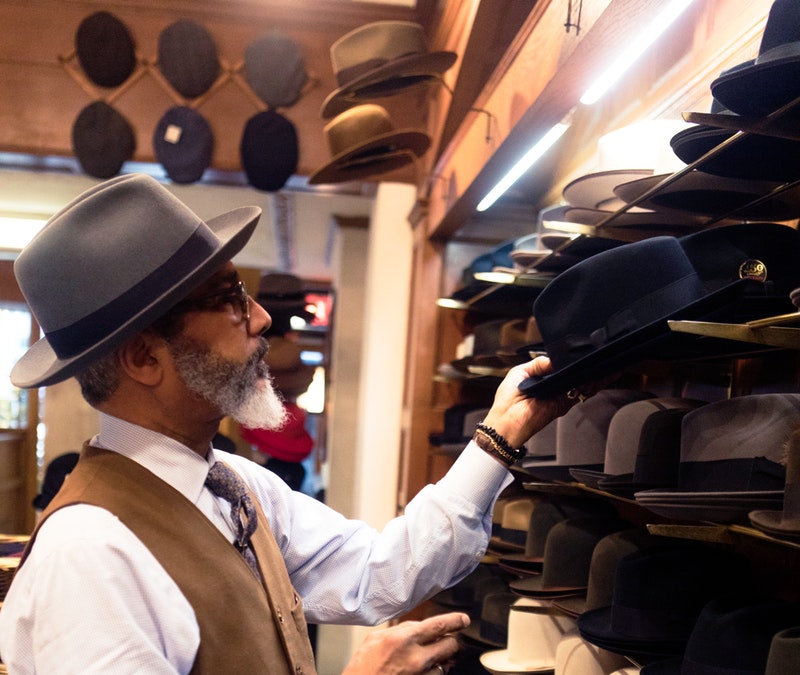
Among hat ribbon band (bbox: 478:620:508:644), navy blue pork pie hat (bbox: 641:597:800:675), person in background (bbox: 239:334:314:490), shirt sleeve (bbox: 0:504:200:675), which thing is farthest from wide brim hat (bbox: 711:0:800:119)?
person in background (bbox: 239:334:314:490)

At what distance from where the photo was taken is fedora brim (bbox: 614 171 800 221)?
1829mm

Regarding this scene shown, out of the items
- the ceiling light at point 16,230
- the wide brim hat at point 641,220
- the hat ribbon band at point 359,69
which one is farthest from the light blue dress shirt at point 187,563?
the ceiling light at point 16,230

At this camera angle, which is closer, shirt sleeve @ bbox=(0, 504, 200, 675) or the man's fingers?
shirt sleeve @ bbox=(0, 504, 200, 675)

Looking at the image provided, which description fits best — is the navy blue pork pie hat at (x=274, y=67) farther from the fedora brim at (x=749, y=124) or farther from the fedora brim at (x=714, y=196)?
the fedora brim at (x=749, y=124)

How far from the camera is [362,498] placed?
5234 mm

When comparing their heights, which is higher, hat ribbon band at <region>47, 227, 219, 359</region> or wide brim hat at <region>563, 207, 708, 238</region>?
wide brim hat at <region>563, 207, 708, 238</region>

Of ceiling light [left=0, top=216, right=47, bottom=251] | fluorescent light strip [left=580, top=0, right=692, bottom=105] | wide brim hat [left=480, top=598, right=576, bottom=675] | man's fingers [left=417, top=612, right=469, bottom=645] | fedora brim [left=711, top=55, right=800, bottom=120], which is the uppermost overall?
ceiling light [left=0, top=216, right=47, bottom=251]

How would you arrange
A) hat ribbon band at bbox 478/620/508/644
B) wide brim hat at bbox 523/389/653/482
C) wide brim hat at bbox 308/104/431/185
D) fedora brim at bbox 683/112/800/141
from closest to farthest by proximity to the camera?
1. fedora brim at bbox 683/112/800/141
2. wide brim hat at bbox 523/389/653/482
3. hat ribbon band at bbox 478/620/508/644
4. wide brim hat at bbox 308/104/431/185

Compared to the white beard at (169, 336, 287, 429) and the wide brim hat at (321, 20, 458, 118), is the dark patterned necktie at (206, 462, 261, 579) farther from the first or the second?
the wide brim hat at (321, 20, 458, 118)

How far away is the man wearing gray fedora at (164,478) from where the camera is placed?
4.48 feet

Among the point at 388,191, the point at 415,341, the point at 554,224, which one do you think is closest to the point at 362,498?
the point at 415,341

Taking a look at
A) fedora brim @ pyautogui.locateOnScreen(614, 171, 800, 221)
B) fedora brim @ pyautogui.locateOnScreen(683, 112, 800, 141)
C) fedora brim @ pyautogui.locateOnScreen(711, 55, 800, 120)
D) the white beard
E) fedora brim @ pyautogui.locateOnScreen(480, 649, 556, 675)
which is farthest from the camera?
fedora brim @ pyautogui.locateOnScreen(480, 649, 556, 675)

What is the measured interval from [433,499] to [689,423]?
1.80ft

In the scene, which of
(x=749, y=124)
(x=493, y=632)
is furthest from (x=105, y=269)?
(x=493, y=632)
